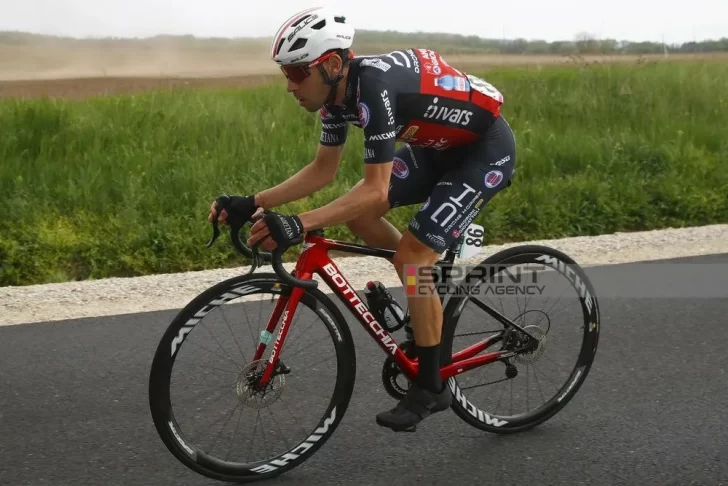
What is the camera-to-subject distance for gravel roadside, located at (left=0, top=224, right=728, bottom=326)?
5738 millimetres

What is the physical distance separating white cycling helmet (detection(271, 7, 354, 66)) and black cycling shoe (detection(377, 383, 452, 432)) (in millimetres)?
1445

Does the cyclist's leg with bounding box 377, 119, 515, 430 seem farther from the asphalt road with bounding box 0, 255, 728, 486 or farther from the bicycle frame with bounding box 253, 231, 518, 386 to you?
the asphalt road with bounding box 0, 255, 728, 486

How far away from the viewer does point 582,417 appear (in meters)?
4.44

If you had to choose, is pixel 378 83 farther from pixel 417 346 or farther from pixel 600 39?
pixel 600 39

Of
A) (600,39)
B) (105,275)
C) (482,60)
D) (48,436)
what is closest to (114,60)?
(482,60)

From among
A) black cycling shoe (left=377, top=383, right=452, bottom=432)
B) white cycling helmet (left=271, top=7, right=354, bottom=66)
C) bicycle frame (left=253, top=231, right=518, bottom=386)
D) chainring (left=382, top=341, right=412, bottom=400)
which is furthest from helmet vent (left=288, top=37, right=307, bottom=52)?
black cycling shoe (left=377, top=383, right=452, bottom=432)

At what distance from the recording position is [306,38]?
3520 millimetres

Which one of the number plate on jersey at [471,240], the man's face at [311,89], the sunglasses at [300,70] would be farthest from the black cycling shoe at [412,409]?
the sunglasses at [300,70]

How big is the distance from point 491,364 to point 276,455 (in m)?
1.09

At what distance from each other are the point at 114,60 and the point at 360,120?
15642mm

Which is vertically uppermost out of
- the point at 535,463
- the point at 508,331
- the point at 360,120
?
the point at 360,120

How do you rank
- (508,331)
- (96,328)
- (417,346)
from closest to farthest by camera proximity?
(417,346) < (508,331) < (96,328)

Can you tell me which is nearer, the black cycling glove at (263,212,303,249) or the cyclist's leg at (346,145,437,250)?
the black cycling glove at (263,212,303,249)

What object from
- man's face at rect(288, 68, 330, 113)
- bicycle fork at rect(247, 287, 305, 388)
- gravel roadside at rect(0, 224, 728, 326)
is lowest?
gravel roadside at rect(0, 224, 728, 326)
